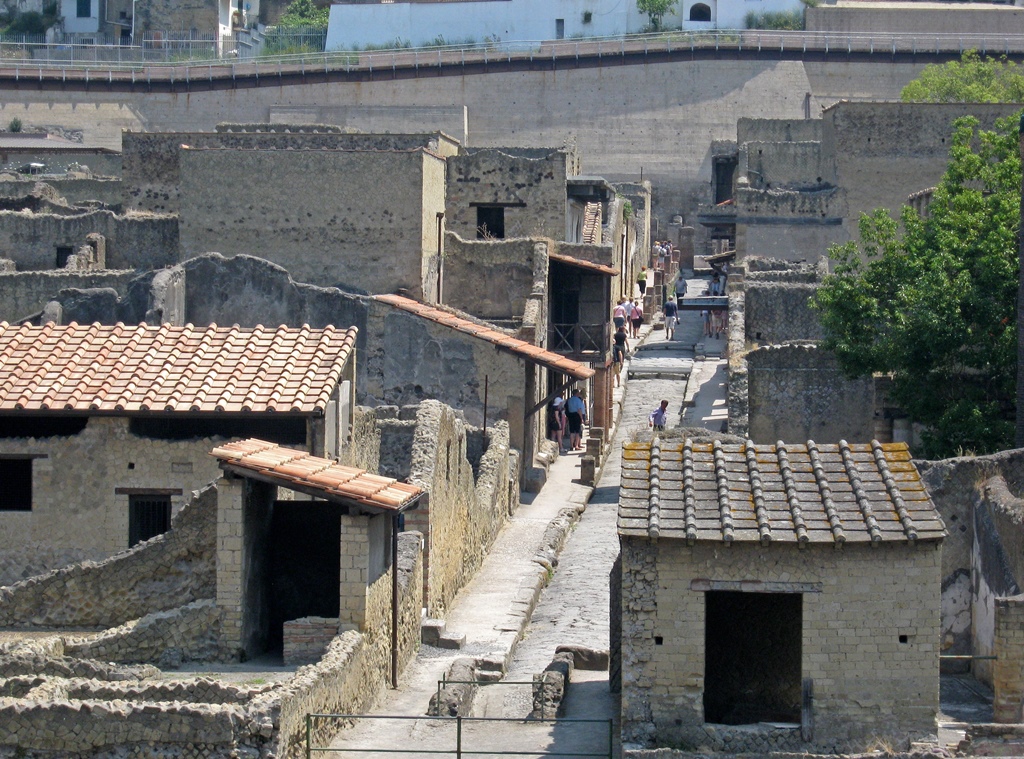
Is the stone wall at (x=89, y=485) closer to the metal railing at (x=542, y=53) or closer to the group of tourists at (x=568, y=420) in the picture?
the group of tourists at (x=568, y=420)

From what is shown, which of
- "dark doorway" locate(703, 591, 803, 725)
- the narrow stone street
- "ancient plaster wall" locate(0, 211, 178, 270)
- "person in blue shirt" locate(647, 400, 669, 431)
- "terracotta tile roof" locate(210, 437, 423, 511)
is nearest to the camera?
the narrow stone street

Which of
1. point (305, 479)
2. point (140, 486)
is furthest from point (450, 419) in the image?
point (305, 479)

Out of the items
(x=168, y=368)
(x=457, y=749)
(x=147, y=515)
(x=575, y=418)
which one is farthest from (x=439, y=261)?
(x=457, y=749)

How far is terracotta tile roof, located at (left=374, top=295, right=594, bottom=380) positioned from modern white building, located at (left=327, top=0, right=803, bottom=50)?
157 ft

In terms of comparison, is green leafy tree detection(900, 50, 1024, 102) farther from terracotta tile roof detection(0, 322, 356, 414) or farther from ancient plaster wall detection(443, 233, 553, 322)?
terracotta tile roof detection(0, 322, 356, 414)

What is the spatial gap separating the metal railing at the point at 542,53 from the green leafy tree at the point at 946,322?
43400 mm

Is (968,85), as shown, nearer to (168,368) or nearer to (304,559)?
(168,368)

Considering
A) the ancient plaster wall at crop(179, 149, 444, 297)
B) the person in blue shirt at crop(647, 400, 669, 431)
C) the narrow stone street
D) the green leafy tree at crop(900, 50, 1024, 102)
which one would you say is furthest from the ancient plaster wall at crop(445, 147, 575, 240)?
the green leafy tree at crop(900, 50, 1024, 102)

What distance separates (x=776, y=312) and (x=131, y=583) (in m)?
17.2

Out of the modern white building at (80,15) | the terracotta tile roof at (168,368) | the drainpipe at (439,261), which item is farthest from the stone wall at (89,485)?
the modern white building at (80,15)

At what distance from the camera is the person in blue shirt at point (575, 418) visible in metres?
31.2

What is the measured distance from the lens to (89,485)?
18625 mm

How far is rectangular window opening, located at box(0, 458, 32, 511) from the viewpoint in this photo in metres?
18.7

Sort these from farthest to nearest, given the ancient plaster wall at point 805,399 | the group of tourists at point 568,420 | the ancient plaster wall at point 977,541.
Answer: the group of tourists at point 568,420
the ancient plaster wall at point 805,399
the ancient plaster wall at point 977,541
